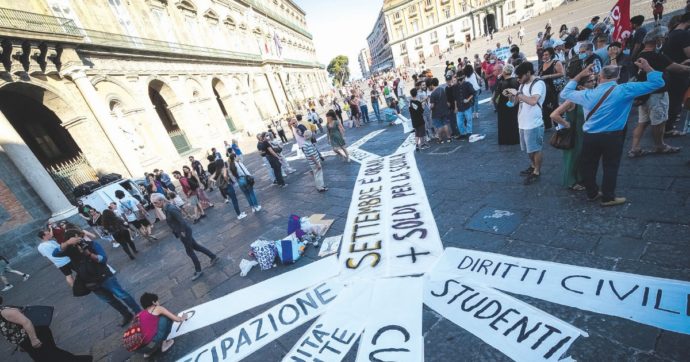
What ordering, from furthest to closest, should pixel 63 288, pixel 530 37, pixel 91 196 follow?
pixel 530 37
pixel 91 196
pixel 63 288

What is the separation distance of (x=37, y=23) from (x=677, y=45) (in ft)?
57.0

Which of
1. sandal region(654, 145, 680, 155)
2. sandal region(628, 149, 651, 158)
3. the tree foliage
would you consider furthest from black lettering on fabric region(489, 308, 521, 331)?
the tree foliage

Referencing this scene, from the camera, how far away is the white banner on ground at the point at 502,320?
2.23 metres

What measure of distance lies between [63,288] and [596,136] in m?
10.2

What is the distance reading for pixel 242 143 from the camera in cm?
2141

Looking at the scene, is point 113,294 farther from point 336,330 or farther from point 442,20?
point 442,20

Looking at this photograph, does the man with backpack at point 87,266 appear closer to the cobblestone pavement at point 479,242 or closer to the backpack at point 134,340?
the cobblestone pavement at point 479,242

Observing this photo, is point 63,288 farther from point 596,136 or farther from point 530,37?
point 530,37

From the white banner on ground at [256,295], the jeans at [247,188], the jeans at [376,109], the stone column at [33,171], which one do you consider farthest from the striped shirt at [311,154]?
the stone column at [33,171]

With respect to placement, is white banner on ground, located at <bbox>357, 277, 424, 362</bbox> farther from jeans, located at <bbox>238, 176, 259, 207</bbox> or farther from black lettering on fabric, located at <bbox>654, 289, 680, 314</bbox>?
jeans, located at <bbox>238, 176, 259, 207</bbox>

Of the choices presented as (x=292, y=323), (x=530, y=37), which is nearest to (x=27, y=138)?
(x=292, y=323)

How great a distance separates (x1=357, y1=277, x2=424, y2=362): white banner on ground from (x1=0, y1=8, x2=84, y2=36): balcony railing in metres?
13.7

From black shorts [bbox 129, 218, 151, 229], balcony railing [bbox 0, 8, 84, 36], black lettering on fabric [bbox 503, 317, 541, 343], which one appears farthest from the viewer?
balcony railing [bbox 0, 8, 84, 36]

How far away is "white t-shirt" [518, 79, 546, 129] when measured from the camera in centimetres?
409
